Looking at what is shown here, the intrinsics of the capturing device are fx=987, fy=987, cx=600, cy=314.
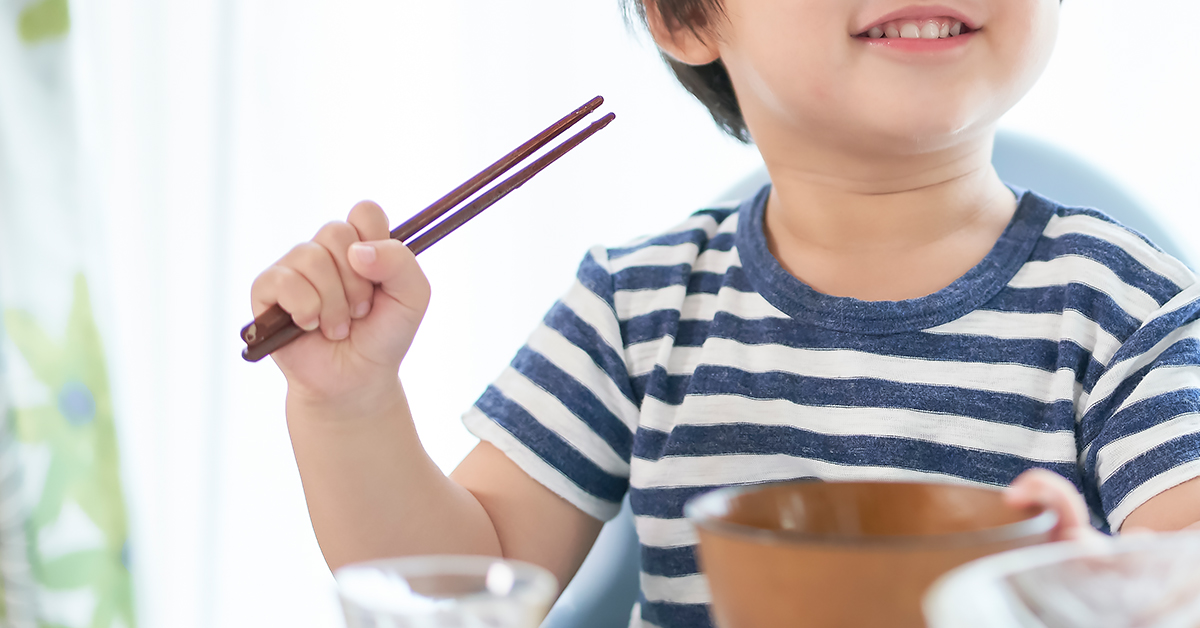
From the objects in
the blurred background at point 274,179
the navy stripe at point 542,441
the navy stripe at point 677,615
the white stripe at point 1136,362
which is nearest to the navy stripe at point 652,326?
the navy stripe at point 542,441

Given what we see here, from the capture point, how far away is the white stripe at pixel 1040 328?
65cm

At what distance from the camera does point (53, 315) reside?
1196 mm

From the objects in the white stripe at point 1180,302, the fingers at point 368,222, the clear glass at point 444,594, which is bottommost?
the white stripe at point 1180,302

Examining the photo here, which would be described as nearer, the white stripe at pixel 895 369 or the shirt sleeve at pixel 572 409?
the white stripe at pixel 895 369

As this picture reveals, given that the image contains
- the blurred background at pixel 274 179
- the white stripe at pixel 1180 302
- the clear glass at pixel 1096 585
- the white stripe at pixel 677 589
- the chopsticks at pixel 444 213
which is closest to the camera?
the clear glass at pixel 1096 585

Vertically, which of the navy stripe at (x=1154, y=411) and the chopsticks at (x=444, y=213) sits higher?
the chopsticks at (x=444, y=213)

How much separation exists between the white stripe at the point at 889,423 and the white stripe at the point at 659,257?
0.14 meters

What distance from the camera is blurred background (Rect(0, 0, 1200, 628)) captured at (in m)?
1.19

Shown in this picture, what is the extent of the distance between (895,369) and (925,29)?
0.76ft

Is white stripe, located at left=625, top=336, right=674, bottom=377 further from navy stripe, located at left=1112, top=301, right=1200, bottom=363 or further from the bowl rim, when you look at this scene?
the bowl rim

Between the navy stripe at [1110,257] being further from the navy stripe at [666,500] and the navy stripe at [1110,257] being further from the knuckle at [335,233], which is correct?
the knuckle at [335,233]

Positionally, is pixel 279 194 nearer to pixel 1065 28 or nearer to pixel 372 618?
pixel 1065 28

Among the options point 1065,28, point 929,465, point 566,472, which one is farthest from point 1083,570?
point 1065,28

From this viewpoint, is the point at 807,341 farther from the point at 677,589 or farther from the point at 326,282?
the point at 326,282
